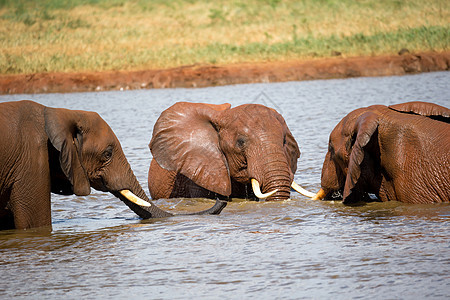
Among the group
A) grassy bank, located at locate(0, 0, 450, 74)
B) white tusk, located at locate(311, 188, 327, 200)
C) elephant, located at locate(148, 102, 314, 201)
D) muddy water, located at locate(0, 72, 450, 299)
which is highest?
grassy bank, located at locate(0, 0, 450, 74)

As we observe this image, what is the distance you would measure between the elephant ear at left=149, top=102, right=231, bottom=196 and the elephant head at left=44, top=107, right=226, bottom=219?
4.47 ft

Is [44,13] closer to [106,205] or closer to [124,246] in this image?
[106,205]

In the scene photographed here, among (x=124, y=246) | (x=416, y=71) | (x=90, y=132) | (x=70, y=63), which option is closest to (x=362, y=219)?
(x=124, y=246)

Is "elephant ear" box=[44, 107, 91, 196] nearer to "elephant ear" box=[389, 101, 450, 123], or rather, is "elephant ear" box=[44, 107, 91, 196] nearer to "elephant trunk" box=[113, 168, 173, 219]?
"elephant trunk" box=[113, 168, 173, 219]

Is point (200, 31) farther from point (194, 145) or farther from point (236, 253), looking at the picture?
point (236, 253)

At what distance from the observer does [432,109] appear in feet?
26.2

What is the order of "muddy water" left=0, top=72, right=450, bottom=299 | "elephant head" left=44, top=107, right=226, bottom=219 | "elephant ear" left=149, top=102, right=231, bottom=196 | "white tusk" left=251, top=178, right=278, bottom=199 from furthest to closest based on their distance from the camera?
1. "elephant ear" left=149, top=102, right=231, bottom=196
2. "white tusk" left=251, top=178, right=278, bottom=199
3. "elephant head" left=44, top=107, right=226, bottom=219
4. "muddy water" left=0, top=72, right=450, bottom=299

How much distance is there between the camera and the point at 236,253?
6586 millimetres

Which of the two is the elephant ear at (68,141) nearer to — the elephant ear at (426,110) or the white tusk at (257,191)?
the white tusk at (257,191)

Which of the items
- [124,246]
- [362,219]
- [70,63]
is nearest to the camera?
[124,246]

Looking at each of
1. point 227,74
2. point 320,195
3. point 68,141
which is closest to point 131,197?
point 68,141

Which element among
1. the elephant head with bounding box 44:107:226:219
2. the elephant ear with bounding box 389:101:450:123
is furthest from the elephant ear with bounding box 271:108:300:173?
the elephant head with bounding box 44:107:226:219

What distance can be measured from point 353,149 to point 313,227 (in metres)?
0.96

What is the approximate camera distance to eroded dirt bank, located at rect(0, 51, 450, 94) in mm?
30312
